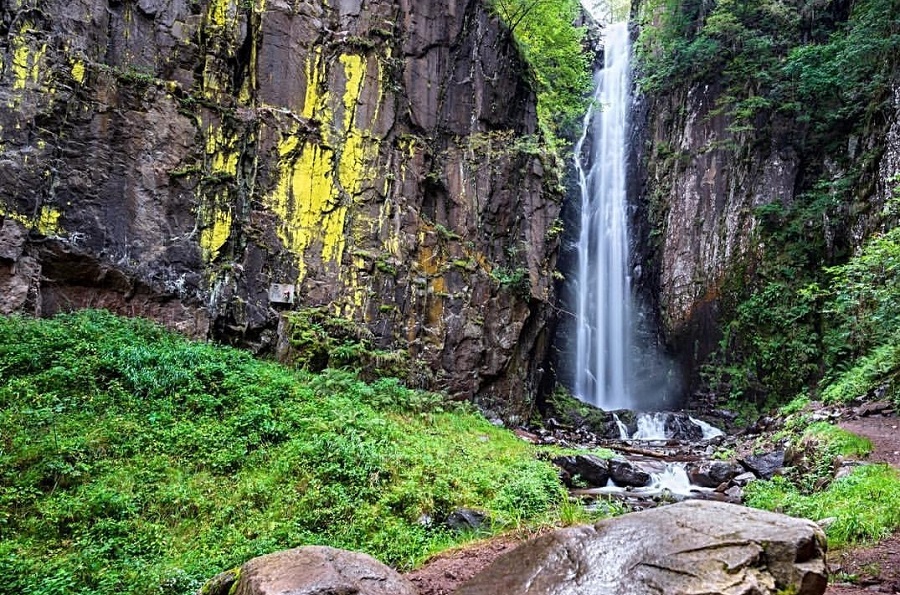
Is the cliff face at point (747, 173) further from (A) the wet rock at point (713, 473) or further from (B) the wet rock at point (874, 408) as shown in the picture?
(A) the wet rock at point (713, 473)

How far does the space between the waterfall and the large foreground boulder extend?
69.0 feet

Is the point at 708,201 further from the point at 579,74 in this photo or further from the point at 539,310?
the point at 539,310

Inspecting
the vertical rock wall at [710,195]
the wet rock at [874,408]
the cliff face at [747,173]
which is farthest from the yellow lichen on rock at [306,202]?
the cliff face at [747,173]

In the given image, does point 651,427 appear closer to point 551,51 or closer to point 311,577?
point 551,51

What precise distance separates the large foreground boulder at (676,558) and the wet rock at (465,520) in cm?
335

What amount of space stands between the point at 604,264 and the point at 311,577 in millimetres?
24362

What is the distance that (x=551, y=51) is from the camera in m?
22.2

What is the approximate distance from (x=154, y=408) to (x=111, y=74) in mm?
8946

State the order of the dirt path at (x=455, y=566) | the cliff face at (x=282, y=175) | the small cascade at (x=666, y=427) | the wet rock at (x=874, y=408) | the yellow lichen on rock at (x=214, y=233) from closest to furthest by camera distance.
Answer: the dirt path at (x=455, y=566) → the wet rock at (x=874, y=408) → the cliff face at (x=282, y=175) → the yellow lichen on rock at (x=214, y=233) → the small cascade at (x=666, y=427)

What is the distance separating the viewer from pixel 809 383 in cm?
1795

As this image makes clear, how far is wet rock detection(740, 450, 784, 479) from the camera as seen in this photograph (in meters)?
10.7

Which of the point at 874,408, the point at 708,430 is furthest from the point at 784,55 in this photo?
the point at 874,408

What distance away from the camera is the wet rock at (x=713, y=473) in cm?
1126

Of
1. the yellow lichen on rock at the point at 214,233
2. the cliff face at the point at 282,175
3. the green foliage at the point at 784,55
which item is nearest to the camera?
the cliff face at the point at 282,175
